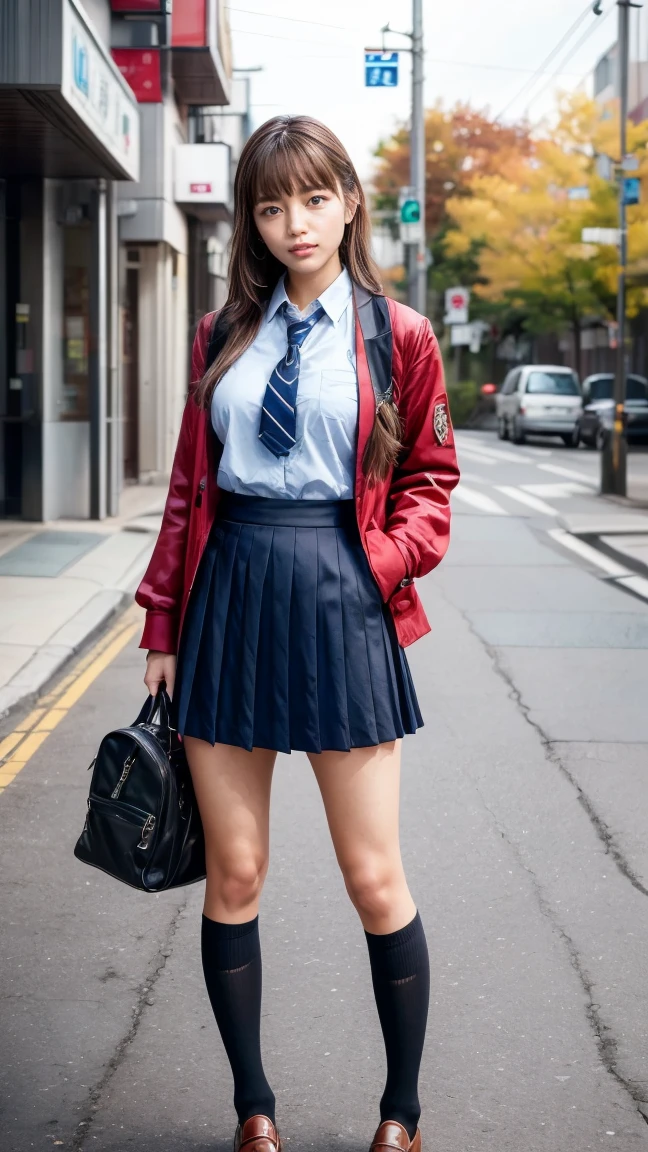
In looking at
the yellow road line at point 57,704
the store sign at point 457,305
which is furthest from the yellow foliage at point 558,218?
the yellow road line at point 57,704

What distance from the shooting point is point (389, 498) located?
2854mm

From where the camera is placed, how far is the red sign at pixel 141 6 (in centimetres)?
1752

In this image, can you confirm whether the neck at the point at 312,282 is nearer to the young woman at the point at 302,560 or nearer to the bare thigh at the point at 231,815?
the young woman at the point at 302,560

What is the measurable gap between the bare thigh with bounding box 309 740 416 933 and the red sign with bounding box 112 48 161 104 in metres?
17.2

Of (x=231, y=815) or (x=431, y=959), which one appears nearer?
(x=231, y=815)

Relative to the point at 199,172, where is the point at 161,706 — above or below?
below

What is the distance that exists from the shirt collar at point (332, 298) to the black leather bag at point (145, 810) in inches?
31.4

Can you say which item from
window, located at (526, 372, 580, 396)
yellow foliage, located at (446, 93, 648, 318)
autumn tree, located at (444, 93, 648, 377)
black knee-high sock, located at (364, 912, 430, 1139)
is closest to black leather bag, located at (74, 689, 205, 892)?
black knee-high sock, located at (364, 912, 430, 1139)

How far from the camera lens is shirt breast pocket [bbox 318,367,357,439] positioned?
2.69m

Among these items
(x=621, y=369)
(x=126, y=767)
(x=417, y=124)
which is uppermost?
(x=417, y=124)

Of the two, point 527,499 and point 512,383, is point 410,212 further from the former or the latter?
point 527,499

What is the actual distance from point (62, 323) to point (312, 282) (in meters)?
13.1

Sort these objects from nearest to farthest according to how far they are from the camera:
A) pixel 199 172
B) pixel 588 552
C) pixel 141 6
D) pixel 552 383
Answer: pixel 588 552, pixel 141 6, pixel 199 172, pixel 552 383

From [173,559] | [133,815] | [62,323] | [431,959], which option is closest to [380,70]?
[62,323]
